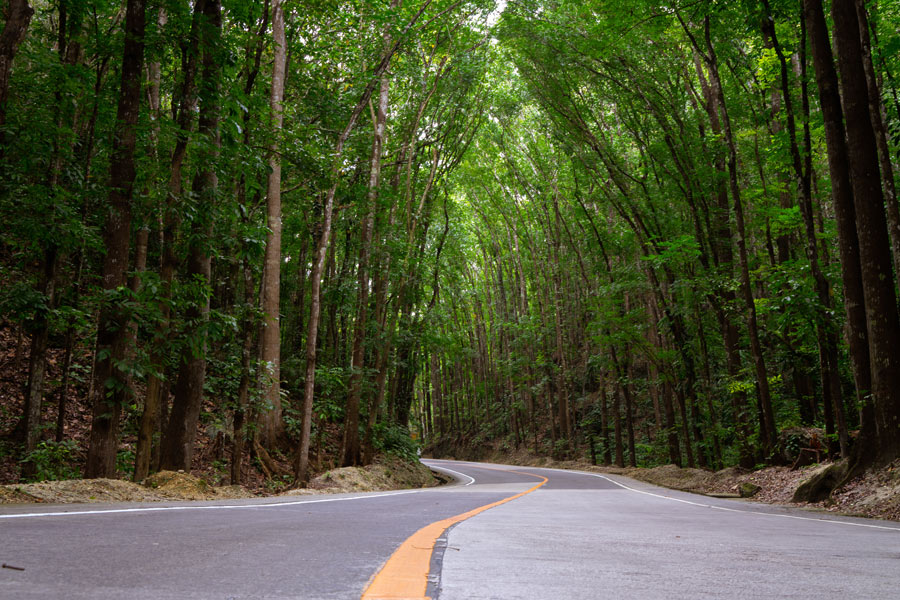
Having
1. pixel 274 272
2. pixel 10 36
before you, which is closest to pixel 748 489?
pixel 274 272

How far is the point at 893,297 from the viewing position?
10438 mm

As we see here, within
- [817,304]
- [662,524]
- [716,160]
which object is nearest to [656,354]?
[716,160]

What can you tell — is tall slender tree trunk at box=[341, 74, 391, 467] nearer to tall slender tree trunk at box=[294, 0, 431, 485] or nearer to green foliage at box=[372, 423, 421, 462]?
tall slender tree trunk at box=[294, 0, 431, 485]

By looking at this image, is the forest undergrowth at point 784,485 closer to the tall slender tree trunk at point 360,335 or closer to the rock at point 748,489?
the rock at point 748,489

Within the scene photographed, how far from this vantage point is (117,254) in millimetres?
9711

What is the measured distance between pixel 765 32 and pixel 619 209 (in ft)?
28.7

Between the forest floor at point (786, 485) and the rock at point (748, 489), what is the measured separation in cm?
2

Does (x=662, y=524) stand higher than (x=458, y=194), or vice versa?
(x=458, y=194)

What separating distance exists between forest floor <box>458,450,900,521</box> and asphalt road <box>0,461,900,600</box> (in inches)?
149

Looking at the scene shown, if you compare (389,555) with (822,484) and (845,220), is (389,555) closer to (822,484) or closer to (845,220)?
(822,484)

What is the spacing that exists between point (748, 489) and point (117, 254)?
542 inches

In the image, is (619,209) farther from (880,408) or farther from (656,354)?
(880,408)

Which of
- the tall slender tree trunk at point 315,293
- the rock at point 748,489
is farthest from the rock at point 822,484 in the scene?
the tall slender tree trunk at point 315,293

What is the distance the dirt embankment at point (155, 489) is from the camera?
728 centimetres
